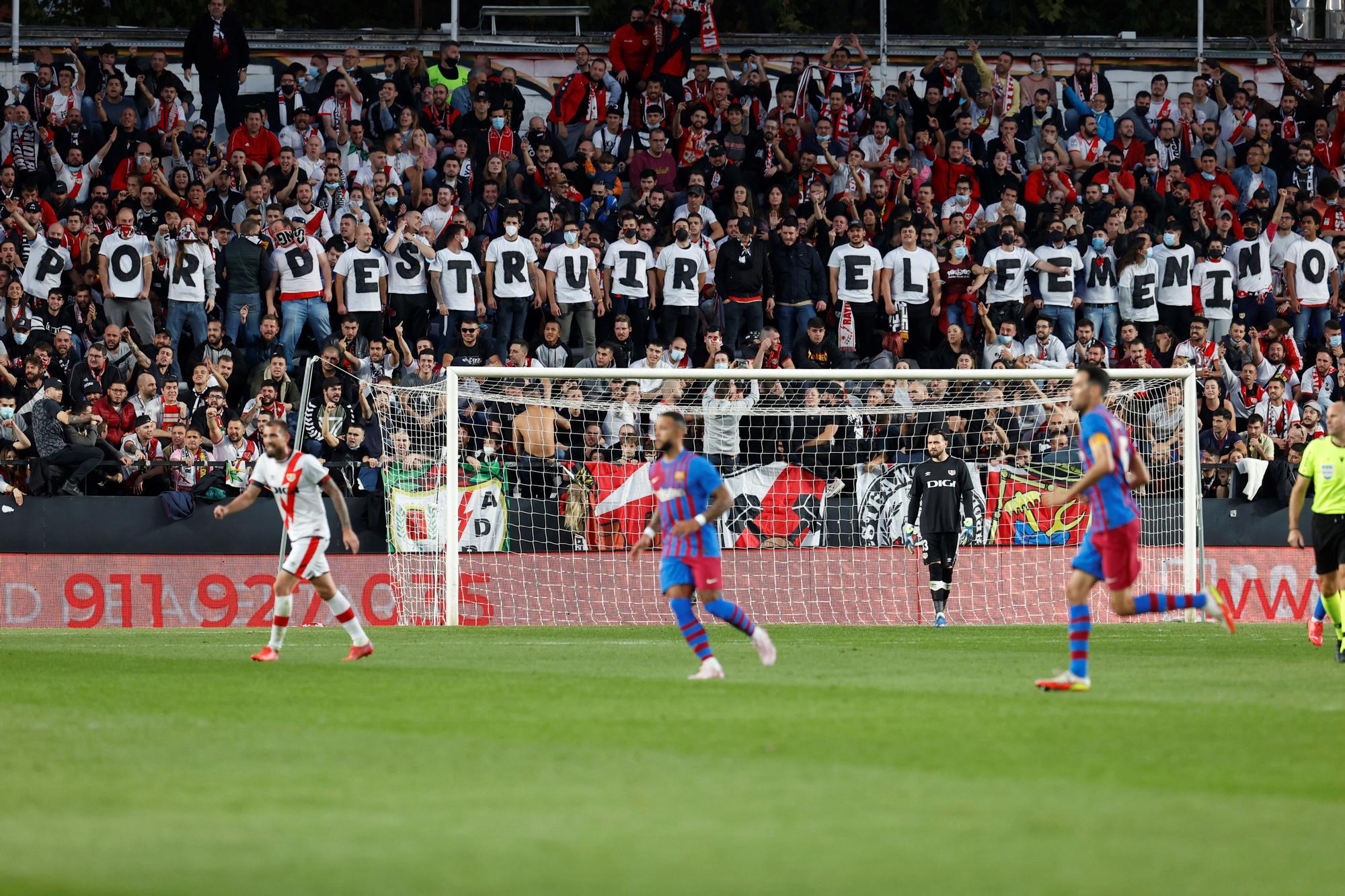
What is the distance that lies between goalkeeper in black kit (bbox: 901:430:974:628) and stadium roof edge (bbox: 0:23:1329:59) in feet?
33.7

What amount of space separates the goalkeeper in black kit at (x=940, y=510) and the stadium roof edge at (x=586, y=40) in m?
10.3

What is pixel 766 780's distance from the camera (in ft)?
23.6

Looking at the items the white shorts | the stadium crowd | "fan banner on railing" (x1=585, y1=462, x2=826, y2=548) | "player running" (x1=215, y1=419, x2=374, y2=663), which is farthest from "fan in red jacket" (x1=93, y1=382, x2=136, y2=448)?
Answer: the white shorts

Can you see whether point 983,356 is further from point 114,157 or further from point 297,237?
point 114,157

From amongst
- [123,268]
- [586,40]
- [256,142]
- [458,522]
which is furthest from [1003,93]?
[123,268]

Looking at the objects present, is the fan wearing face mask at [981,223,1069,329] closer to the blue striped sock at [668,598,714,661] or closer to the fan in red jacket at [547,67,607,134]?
the fan in red jacket at [547,67,607,134]

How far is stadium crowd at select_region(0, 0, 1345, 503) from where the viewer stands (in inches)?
850

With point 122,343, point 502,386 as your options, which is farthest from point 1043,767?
point 122,343

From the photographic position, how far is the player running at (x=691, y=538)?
38.8 feet

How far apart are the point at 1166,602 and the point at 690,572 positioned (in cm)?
314

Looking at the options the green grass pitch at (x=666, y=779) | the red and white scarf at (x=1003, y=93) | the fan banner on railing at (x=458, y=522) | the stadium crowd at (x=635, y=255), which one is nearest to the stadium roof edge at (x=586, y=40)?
the stadium crowd at (x=635, y=255)

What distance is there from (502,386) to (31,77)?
8.45m

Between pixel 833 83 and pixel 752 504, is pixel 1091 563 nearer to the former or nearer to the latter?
pixel 752 504

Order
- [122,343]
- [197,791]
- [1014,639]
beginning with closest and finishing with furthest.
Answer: [197,791] → [1014,639] → [122,343]
